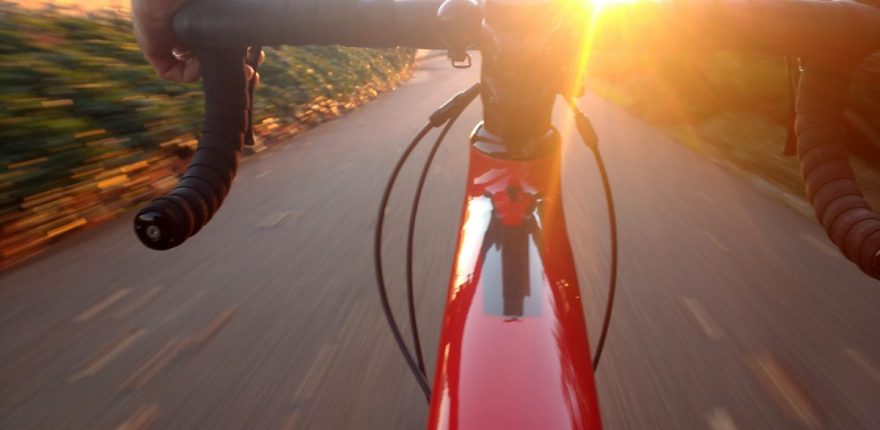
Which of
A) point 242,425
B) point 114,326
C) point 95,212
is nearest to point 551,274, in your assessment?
point 242,425

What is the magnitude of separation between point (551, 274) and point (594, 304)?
2473 millimetres

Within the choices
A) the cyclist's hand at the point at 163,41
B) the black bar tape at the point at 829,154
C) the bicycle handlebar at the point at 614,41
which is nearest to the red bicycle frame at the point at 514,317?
the bicycle handlebar at the point at 614,41

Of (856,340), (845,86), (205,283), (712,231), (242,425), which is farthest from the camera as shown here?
(712,231)

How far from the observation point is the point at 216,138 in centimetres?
142

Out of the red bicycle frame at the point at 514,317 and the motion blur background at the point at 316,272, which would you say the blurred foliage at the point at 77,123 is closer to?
the motion blur background at the point at 316,272

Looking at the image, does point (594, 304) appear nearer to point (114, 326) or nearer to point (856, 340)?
point (856, 340)

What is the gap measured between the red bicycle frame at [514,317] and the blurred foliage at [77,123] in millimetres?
3932

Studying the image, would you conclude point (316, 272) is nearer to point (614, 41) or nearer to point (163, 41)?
point (163, 41)

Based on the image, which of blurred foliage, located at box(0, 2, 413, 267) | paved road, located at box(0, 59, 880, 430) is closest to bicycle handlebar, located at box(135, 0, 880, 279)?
paved road, located at box(0, 59, 880, 430)

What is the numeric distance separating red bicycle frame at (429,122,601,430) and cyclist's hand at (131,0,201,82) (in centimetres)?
73

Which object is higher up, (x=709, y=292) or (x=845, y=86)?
(x=845, y=86)

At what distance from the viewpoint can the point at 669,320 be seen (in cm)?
320

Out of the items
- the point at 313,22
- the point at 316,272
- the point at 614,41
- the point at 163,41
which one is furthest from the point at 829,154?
the point at 316,272

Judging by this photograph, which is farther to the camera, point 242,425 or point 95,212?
point 95,212
